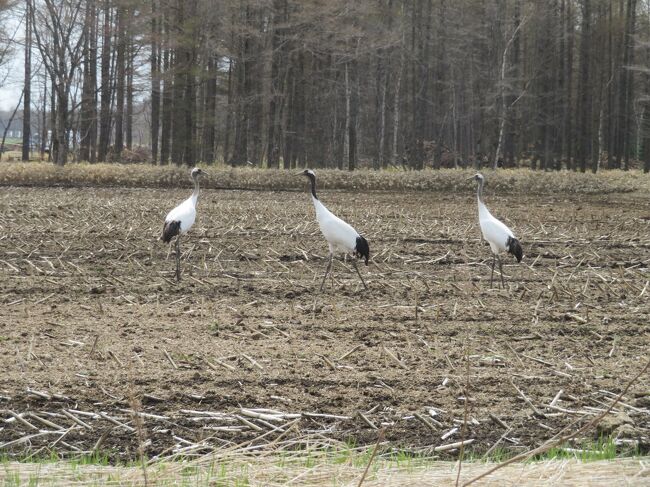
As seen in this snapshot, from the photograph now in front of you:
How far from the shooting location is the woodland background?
37.6 metres

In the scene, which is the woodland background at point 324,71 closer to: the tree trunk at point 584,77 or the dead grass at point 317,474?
the tree trunk at point 584,77

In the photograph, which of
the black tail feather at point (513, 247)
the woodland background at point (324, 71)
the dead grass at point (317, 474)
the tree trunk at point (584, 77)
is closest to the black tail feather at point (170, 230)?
the black tail feather at point (513, 247)

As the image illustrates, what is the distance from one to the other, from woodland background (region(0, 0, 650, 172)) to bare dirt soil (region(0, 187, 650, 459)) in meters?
23.6

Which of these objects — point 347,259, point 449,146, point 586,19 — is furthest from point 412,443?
point 449,146

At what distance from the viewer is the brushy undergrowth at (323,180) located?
29594mm

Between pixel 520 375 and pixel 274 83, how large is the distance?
1405 inches

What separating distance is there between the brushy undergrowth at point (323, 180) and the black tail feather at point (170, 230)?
18.5 meters

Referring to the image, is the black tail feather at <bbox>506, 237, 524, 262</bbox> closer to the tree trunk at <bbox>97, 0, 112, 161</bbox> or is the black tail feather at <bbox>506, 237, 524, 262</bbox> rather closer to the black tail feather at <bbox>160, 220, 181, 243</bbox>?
the black tail feather at <bbox>160, 220, 181, 243</bbox>

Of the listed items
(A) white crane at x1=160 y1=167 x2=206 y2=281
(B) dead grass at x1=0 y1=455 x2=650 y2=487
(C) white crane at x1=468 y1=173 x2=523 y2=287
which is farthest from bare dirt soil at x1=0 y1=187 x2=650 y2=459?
(B) dead grass at x1=0 y1=455 x2=650 y2=487

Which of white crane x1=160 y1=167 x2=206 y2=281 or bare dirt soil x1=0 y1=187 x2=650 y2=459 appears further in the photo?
white crane x1=160 y1=167 x2=206 y2=281

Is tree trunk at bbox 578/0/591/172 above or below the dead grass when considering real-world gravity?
above

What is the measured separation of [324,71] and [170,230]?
3346 cm

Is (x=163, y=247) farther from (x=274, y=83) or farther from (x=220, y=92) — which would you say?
(x=220, y=92)

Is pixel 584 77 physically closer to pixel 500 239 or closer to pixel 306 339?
pixel 500 239
